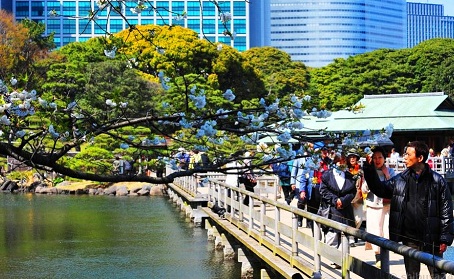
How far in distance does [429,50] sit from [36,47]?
28.4m

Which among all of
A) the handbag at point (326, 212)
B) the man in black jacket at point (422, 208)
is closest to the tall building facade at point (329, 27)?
the handbag at point (326, 212)

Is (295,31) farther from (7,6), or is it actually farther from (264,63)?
(264,63)

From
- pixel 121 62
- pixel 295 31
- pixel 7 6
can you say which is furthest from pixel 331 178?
pixel 295 31

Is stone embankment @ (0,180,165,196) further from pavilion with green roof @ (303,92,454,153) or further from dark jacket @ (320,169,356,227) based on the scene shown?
dark jacket @ (320,169,356,227)

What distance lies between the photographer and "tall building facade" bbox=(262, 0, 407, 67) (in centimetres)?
16838

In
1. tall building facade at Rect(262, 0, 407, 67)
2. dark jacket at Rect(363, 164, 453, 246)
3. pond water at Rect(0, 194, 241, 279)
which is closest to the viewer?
dark jacket at Rect(363, 164, 453, 246)

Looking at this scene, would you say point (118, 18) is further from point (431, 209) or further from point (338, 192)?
point (431, 209)

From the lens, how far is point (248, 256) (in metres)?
14.6

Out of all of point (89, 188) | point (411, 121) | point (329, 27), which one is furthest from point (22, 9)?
point (411, 121)

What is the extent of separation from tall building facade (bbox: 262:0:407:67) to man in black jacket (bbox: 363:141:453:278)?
162 m

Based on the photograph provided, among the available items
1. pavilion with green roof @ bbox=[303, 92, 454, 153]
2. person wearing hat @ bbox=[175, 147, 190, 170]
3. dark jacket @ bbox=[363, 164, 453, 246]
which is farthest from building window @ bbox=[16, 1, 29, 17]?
dark jacket @ bbox=[363, 164, 453, 246]

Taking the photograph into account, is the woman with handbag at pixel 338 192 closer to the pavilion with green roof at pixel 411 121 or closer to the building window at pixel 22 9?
the pavilion with green roof at pixel 411 121

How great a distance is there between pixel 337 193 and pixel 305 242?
4.50 feet

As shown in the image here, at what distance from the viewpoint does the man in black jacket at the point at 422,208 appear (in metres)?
7.40
